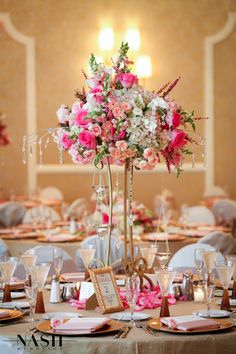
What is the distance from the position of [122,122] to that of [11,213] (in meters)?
6.02

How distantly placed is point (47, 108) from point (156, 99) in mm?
7392

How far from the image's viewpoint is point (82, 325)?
3.14 m

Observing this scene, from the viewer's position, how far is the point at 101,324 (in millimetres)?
3135

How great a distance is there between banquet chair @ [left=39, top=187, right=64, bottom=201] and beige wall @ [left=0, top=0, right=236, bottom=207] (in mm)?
125

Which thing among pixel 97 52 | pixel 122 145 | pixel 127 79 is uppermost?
pixel 97 52

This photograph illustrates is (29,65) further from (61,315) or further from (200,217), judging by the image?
(61,315)

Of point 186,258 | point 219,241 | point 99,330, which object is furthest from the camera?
point 219,241

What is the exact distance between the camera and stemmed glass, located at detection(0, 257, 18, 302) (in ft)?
12.0

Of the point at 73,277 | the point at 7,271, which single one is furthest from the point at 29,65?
the point at 7,271

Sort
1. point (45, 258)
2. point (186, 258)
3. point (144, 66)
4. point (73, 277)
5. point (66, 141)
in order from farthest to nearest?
point (144, 66), point (186, 258), point (45, 258), point (73, 277), point (66, 141)

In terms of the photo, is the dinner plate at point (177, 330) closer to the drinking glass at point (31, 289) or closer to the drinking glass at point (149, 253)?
the drinking glass at point (31, 289)

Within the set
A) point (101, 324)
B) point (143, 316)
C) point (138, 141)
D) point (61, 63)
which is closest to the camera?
point (101, 324)

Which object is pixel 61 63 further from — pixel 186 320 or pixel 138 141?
pixel 186 320

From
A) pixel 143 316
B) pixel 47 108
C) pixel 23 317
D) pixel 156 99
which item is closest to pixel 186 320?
pixel 143 316
